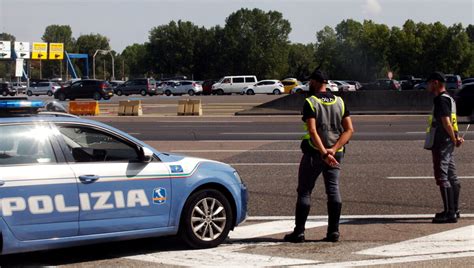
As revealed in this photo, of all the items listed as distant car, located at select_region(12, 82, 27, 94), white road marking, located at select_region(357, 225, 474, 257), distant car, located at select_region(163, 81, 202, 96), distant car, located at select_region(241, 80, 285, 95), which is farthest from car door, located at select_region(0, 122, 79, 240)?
distant car, located at select_region(12, 82, 27, 94)

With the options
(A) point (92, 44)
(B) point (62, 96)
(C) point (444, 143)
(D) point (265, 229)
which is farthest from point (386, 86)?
(A) point (92, 44)

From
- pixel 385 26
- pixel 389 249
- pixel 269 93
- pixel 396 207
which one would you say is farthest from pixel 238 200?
pixel 385 26

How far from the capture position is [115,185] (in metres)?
6.63

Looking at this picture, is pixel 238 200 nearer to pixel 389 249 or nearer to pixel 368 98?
pixel 389 249

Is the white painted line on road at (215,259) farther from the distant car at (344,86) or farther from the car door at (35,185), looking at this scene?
→ the distant car at (344,86)

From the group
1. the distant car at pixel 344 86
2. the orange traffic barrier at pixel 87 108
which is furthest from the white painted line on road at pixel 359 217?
the distant car at pixel 344 86

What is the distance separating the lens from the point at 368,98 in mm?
33531

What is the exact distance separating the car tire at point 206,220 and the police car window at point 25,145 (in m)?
1.41

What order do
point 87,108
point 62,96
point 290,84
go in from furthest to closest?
point 290,84, point 62,96, point 87,108

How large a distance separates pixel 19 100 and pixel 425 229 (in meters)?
4.44

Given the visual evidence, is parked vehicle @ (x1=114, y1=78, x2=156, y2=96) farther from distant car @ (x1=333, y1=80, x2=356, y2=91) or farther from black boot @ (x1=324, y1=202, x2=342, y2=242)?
black boot @ (x1=324, y1=202, x2=342, y2=242)

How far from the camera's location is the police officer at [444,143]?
8391 mm

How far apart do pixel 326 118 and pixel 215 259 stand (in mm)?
1798

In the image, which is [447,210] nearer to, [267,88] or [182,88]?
[267,88]
